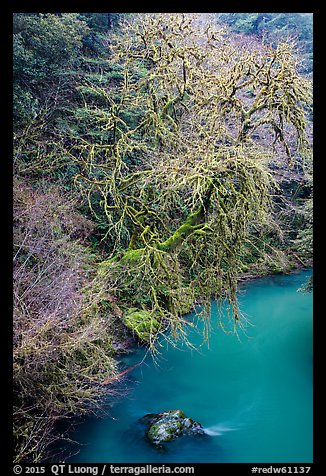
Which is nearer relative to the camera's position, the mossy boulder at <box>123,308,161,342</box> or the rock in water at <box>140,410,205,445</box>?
the rock in water at <box>140,410,205,445</box>

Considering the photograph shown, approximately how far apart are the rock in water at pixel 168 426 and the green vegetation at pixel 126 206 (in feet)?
3.51

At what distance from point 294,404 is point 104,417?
4.15 m


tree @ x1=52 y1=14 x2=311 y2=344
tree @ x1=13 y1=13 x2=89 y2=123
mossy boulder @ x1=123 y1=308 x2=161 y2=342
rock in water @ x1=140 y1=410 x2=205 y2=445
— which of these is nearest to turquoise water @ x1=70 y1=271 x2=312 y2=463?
rock in water @ x1=140 y1=410 x2=205 y2=445

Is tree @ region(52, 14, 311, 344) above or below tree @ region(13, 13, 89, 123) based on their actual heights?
below

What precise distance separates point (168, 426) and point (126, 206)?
17.3 ft

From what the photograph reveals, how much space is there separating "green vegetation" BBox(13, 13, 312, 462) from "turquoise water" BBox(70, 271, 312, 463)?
2.16 ft

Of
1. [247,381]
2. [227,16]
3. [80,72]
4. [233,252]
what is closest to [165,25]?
[80,72]

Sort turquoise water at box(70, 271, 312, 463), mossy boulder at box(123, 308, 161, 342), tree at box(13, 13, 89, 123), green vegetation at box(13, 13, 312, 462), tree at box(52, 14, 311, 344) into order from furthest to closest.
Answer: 1. tree at box(13, 13, 89, 123)
2. mossy boulder at box(123, 308, 161, 342)
3. tree at box(52, 14, 311, 344)
4. turquoise water at box(70, 271, 312, 463)
5. green vegetation at box(13, 13, 312, 462)

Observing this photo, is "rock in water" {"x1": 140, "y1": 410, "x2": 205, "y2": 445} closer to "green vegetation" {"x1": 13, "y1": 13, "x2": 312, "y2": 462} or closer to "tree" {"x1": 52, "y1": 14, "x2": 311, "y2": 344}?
"green vegetation" {"x1": 13, "y1": 13, "x2": 312, "y2": 462}

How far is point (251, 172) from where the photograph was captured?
8.85 meters

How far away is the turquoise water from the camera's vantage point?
271 inches

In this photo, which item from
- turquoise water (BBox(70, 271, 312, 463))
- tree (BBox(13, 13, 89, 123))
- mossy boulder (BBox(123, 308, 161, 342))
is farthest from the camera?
Answer: tree (BBox(13, 13, 89, 123))

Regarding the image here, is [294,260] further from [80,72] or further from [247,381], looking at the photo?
[80,72]

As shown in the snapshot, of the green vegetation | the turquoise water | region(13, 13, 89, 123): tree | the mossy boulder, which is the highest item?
region(13, 13, 89, 123): tree
